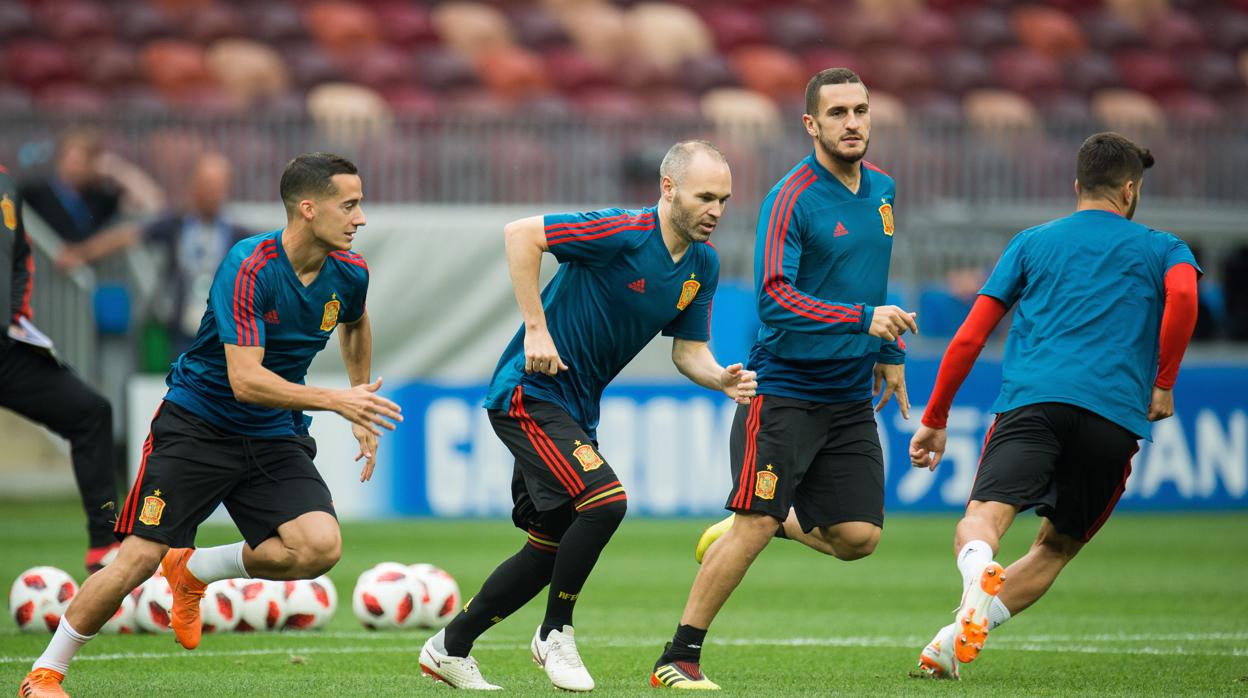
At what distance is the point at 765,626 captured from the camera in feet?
28.7

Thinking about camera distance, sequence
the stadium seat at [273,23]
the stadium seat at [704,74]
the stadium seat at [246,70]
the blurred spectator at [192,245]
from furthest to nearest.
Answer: the stadium seat at [704,74] < the stadium seat at [273,23] < the stadium seat at [246,70] < the blurred spectator at [192,245]

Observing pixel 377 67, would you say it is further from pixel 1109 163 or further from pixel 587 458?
pixel 1109 163

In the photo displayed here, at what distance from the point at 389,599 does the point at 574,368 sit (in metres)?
2.18

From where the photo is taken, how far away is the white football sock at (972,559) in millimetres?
5988

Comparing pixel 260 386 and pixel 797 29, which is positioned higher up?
pixel 797 29

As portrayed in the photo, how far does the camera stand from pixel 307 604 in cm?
820

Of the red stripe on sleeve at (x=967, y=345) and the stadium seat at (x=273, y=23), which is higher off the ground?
the stadium seat at (x=273, y=23)

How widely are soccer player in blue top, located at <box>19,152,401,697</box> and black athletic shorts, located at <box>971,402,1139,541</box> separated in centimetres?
235

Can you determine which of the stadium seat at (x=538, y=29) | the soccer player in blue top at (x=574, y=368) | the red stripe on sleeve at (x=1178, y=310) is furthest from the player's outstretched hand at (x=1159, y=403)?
the stadium seat at (x=538, y=29)

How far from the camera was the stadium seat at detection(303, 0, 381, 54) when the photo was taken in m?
20.5

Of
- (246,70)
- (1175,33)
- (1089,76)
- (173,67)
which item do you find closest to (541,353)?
(246,70)

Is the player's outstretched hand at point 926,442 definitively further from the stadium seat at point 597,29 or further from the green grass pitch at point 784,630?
the stadium seat at point 597,29

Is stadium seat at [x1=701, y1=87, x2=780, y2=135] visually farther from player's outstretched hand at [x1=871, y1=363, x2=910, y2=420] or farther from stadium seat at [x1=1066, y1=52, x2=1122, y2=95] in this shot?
player's outstretched hand at [x1=871, y1=363, x2=910, y2=420]

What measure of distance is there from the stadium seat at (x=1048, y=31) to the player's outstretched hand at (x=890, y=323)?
55.9 ft
